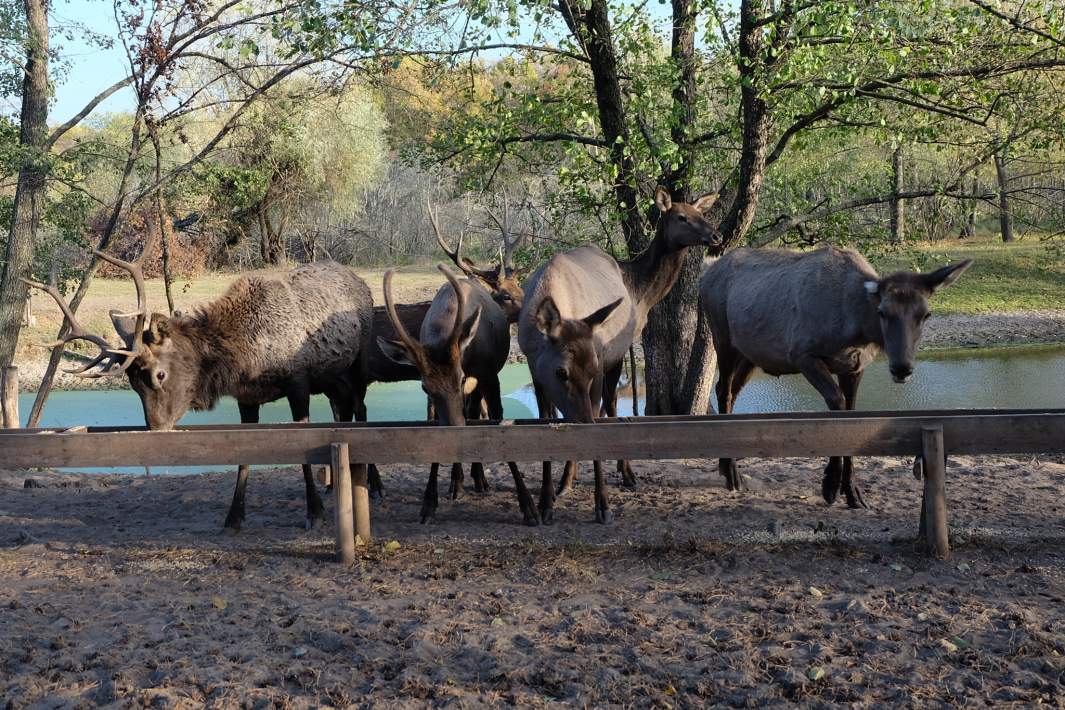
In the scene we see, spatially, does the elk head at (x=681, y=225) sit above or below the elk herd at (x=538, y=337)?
above

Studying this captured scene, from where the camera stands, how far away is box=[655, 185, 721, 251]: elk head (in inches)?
376

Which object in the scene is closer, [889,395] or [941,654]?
[941,654]

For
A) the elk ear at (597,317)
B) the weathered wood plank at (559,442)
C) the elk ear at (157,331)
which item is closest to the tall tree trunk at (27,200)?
the elk ear at (157,331)

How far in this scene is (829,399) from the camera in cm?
805

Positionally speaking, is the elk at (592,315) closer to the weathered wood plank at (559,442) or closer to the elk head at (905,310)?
the weathered wood plank at (559,442)

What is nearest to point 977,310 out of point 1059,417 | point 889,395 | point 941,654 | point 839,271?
point 889,395

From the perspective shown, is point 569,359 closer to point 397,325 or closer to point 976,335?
point 397,325

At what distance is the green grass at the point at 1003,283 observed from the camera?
25.3m

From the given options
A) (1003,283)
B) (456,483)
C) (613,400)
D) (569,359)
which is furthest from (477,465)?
(1003,283)

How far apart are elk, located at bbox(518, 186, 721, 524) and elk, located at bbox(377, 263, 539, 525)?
0.98ft

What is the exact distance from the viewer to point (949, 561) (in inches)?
236

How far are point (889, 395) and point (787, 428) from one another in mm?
12709

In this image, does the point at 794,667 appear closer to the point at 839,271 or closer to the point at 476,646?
the point at 476,646

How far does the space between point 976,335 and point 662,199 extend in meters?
16.3
